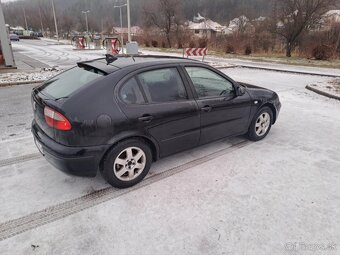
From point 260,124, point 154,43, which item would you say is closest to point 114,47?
point 260,124

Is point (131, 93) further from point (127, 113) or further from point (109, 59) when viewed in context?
point (109, 59)

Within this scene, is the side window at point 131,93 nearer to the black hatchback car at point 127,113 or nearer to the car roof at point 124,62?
the black hatchback car at point 127,113

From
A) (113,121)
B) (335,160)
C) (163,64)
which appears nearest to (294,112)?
(335,160)

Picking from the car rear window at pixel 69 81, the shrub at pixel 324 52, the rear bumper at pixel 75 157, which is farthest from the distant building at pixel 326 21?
the rear bumper at pixel 75 157

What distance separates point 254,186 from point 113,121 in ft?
6.35

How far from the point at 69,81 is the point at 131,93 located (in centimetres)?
87

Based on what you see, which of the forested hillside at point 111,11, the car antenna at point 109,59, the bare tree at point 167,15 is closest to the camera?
the car antenna at point 109,59

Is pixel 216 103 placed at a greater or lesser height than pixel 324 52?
greater

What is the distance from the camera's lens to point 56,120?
277cm

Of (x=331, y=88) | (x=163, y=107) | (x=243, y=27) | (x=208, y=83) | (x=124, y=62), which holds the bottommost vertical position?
(x=331, y=88)

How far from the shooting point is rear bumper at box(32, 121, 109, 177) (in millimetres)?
2756

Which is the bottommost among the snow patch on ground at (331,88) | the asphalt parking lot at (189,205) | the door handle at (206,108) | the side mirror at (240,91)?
the asphalt parking lot at (189,205)

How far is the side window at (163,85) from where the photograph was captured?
3166 mm

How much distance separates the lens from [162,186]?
3225 mm
